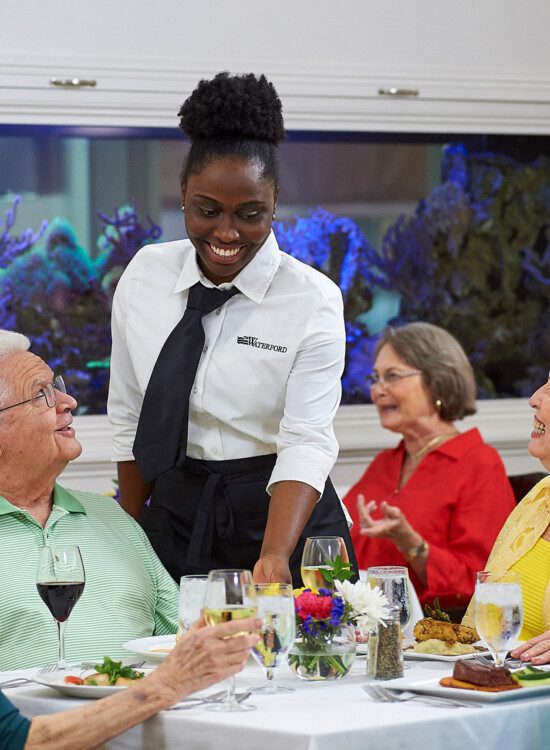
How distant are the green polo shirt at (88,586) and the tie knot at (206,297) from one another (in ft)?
1.48

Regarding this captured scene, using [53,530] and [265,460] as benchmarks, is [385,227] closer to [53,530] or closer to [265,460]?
[265,460]

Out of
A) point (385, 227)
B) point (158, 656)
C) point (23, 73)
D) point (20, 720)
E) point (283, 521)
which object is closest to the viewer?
point (20, 720)

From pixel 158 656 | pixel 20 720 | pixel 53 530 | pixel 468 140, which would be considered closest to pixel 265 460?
pixel 53 530

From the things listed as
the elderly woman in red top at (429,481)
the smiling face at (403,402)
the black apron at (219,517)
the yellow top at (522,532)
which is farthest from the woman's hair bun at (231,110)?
the smiling face at (403,402)

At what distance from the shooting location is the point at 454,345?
4.21 m

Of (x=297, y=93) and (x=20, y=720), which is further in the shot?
→ (x=297, y=93)

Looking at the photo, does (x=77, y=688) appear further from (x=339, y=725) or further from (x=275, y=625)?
(x=339, y=725)

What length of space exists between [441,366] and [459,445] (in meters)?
0.32

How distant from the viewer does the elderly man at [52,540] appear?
7.42 ft

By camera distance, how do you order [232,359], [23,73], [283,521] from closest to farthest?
[283,521]
[232,359]
[23,73]

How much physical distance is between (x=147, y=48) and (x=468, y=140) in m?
1.29

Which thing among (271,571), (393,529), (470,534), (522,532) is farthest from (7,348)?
(470,534)

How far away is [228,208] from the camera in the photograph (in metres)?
2.38

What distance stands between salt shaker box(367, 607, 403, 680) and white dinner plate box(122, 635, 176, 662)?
33 cm
